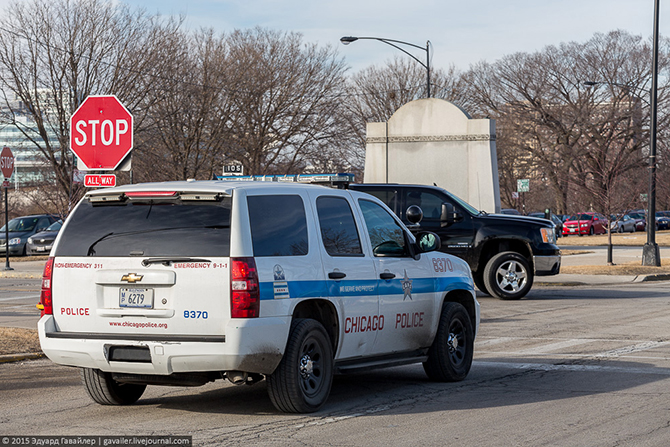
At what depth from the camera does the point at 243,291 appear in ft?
20.8

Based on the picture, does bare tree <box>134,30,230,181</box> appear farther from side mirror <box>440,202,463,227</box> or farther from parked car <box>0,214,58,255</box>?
side mirror <box>440,202,463,227</box>

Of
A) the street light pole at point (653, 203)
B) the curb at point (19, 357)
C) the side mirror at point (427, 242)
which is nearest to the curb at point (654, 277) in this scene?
the street light pole at point (653, 203)

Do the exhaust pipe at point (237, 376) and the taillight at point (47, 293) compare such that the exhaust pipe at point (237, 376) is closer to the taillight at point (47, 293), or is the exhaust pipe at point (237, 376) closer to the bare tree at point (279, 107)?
the taillight at point (47, 293)

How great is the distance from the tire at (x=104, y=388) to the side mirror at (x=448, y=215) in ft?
33.4

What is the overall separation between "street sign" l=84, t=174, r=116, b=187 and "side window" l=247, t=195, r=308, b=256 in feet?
19.4

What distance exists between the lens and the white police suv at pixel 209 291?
6.39 metres

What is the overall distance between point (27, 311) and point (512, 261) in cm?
945

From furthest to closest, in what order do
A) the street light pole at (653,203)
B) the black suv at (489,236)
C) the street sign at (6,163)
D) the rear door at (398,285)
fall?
the street light pole at (653,203), the street sign at (6,163), the black suv at (489,236), the rear door at (398,285)

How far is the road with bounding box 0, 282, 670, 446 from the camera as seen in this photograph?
627 centimetres

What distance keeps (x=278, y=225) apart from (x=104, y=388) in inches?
81.8

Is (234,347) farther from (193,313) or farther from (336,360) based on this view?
(336,360)

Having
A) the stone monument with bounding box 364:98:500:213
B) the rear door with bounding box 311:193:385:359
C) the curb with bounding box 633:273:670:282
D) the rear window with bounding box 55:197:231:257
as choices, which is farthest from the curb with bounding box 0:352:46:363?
the stone monument with bounding box 364:98:500:213

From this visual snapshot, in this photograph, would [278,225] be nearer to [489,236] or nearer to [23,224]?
[489,236]

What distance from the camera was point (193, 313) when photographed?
6.40 metres
